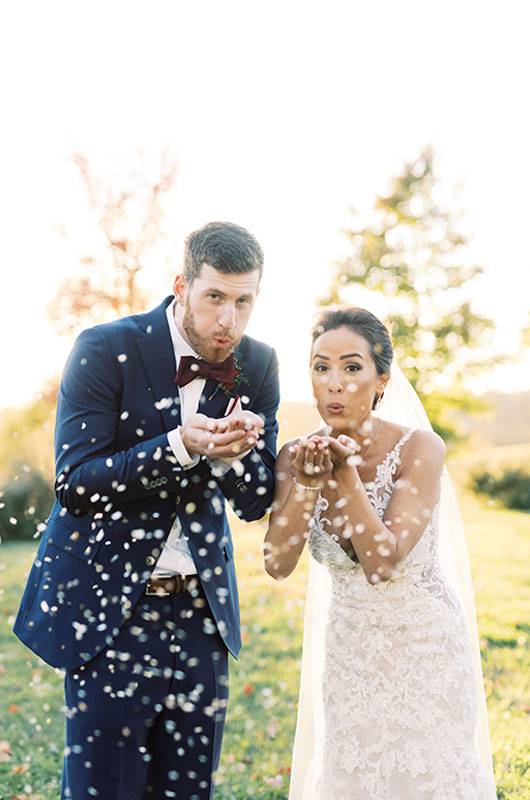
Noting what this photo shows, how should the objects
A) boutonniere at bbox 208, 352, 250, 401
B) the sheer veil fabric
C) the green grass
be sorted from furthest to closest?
the green grass
the sheer veil fabric
boutonniere at bbox 208, 352, 250, 401

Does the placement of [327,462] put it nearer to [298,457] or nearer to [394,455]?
[298,457]

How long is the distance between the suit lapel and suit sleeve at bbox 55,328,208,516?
0.43 feet

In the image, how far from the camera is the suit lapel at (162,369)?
13.0ft

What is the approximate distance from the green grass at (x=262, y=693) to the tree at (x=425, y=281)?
40.3 ft

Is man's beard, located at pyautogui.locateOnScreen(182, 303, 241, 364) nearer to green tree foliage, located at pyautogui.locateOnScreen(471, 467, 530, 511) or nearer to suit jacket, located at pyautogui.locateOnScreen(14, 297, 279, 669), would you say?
suit jacket, located at pyautogui.locateOnScreen(14, 297, 279, 669)

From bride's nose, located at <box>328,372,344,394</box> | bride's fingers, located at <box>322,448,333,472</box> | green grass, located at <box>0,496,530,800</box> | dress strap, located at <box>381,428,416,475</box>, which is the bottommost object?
green grass, located at <box>0,496,530,800</box>

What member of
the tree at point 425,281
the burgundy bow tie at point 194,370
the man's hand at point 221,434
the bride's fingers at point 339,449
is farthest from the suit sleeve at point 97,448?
the tree at point 425,281

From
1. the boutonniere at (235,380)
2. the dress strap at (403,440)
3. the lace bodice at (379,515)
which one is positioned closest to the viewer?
the boutonniere at (235,380)

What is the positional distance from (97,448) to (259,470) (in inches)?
25.9

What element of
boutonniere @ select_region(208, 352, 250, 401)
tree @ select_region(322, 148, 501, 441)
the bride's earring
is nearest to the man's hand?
boutonniere @ select_region(208, 352, 250, 401)

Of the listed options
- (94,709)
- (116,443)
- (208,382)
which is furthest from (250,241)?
(94,709)

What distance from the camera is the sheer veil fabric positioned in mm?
4812

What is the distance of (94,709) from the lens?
153 inches

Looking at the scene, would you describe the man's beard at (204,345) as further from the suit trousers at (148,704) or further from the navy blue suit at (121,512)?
the suit trousers at (148,704)
